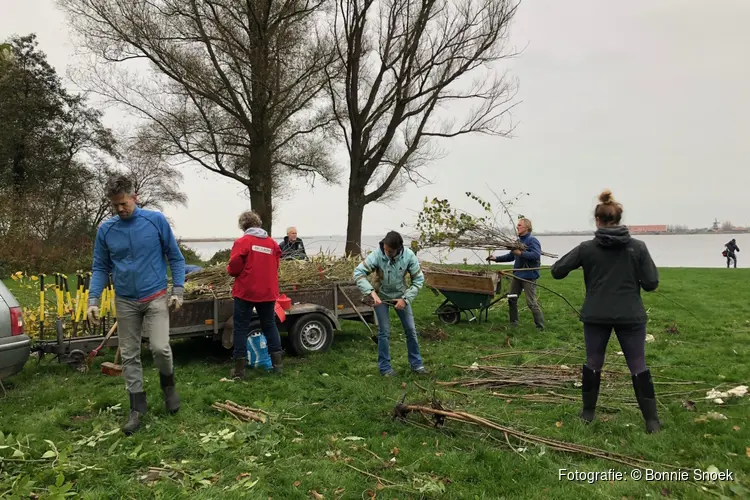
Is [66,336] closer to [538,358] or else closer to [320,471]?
[320,471]

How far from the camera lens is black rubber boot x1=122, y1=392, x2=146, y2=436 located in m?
3.94

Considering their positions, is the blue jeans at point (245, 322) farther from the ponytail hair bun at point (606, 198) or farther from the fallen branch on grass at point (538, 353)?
the ponytail hair bun at point (606, 198)

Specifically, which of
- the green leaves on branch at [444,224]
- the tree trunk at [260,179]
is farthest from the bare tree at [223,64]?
the green leaves on branch at [444,224]

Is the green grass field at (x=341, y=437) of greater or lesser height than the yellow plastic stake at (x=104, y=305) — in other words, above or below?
below

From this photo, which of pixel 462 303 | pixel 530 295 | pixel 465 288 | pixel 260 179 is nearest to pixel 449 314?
pixel 462 303

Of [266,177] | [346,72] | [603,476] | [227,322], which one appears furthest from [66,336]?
[346,72]

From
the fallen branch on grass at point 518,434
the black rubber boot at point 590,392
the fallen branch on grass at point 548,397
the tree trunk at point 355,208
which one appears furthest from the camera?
the tree trunk at point 355,208

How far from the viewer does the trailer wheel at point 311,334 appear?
6598 mm

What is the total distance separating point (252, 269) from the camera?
5539 mm

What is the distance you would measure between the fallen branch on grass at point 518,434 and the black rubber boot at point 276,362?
196 centimetres

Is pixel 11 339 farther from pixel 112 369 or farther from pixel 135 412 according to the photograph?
pixel 135 412

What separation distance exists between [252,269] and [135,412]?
1.92 meters

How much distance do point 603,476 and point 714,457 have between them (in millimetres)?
913

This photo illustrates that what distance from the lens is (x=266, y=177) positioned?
1734 centimetres
